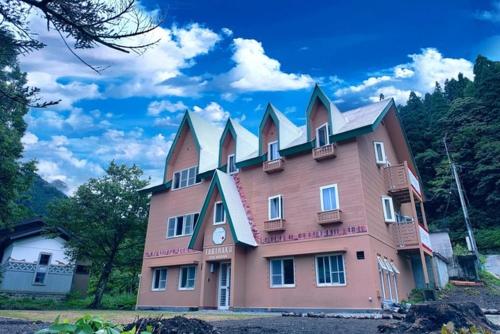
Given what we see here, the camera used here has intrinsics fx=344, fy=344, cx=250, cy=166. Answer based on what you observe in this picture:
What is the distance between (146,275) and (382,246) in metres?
14.7

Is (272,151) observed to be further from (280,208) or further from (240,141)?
(280,208)

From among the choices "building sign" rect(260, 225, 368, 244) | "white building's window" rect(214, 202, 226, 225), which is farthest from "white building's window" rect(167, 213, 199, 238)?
"building sign" rect(260, 225, 368, 244)

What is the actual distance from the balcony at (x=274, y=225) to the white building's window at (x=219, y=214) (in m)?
2.43

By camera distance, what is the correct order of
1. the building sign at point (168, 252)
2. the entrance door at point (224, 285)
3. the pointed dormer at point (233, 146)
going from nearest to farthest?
the entrance door at point (224, 285)
the building sign at point (168, 252)
the pointed dormer at point (233, 146)

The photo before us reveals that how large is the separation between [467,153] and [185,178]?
3006cm

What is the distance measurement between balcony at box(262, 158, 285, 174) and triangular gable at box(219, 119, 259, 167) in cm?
159

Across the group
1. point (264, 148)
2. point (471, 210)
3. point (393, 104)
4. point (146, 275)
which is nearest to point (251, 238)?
point (264, 148)

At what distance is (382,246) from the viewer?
642 inches

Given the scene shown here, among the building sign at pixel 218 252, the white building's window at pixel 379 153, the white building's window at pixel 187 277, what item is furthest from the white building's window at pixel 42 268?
the white building's window at pixel 379 153

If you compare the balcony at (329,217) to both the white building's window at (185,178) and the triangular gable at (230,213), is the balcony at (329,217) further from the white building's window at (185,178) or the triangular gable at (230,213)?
the white building's window at (185,178)

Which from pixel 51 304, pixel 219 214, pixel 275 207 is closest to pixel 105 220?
pixel 51 304

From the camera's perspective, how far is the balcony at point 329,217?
51.8 ft

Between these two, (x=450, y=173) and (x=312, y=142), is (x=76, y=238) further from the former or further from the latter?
(x=450, y=173)

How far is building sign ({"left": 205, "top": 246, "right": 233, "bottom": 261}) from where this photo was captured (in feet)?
58.6
